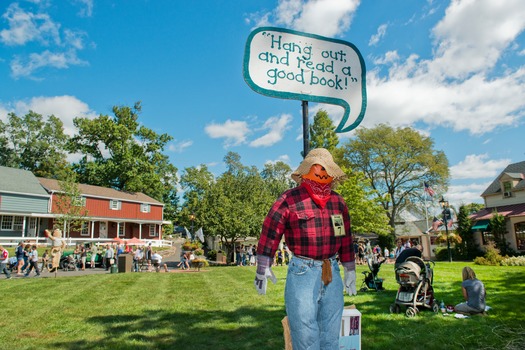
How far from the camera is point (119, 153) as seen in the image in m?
48.2

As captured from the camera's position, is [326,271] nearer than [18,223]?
Yes

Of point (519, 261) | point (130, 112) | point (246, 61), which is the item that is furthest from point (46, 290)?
point (130, 112)

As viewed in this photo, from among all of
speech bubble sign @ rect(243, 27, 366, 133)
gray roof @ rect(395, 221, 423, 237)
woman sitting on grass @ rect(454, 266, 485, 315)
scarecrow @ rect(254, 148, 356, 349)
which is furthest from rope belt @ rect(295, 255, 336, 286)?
gray roof @ rect(395, 221, 423, 237)

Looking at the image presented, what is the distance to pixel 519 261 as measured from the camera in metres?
20.2

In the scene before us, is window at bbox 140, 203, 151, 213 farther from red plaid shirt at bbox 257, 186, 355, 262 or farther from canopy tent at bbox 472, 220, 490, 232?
red plaid shirt at bbox 257, 186, 355, 262

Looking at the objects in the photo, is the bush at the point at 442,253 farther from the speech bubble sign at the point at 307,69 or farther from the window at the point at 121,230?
the window at the point at 121,230

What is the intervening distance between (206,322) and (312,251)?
14.9 feet

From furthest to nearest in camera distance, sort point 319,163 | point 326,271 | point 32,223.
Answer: point 32,223 < point 319,163 < point 326,271

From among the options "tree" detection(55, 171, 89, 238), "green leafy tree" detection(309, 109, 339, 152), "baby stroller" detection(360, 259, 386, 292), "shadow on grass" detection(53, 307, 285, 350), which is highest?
"green leafy tree" detection(309, 109, 339, 152)

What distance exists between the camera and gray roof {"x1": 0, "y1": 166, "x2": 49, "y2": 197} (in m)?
34.4

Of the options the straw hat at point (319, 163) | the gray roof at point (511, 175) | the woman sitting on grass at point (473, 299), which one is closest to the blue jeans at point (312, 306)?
the straw hat at point (319, 163)

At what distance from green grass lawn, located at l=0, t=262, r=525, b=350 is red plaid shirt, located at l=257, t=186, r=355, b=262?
2.52 meters

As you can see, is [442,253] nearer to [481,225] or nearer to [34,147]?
[481,225]

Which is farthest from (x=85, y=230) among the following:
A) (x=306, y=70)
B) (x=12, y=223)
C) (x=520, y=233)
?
(x=306, y=70)
